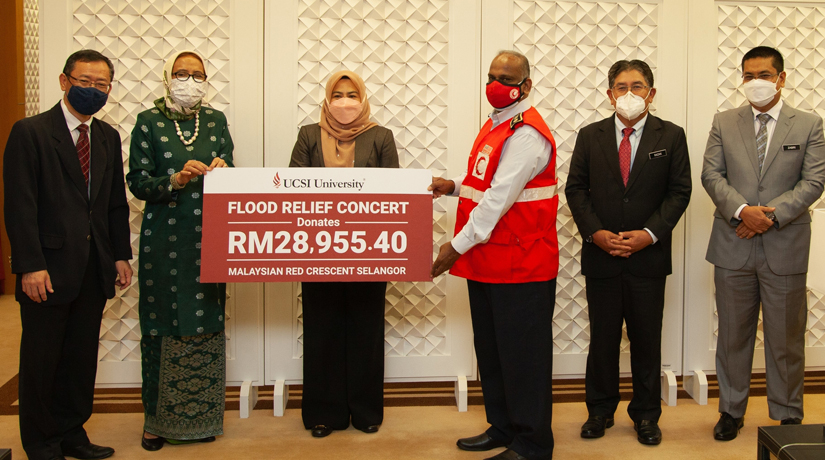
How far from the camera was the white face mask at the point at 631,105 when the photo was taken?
281 centimetres

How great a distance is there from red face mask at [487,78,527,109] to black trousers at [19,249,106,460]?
184 cm

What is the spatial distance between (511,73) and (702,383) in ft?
7.08

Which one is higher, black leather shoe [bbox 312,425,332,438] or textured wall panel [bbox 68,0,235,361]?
textured wall panel [bbox 68,0,235,361]

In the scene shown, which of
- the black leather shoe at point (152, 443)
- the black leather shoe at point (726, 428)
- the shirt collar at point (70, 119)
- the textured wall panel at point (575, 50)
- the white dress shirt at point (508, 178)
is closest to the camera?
the white dress shirt at point (508, 178)

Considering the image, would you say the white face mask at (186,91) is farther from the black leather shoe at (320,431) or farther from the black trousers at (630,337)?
the black trousers at (630,337)

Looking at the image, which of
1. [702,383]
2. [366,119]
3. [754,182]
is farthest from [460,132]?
[702,383]

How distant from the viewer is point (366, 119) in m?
2.92

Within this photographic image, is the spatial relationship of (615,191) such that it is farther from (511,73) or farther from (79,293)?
(79,293)

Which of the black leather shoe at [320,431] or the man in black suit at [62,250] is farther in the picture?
the black leather shoe at [320,431]

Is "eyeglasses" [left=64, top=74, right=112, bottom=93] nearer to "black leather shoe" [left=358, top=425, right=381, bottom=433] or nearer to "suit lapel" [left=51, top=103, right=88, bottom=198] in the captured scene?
"suit lapel" [left=51, top=103, right=88, bottom=198]

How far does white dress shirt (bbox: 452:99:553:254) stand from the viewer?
2.34m

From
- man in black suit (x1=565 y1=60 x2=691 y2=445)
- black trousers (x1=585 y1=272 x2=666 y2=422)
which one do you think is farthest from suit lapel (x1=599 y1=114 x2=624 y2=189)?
black trousers (x1=585 y1=272 x2=666 y2=422)

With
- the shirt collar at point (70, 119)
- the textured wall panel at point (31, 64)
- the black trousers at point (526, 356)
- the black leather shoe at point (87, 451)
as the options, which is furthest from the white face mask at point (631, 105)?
the textured wall panel at point (31, 64)

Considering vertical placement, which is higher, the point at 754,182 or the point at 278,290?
A: the point at 754,182
